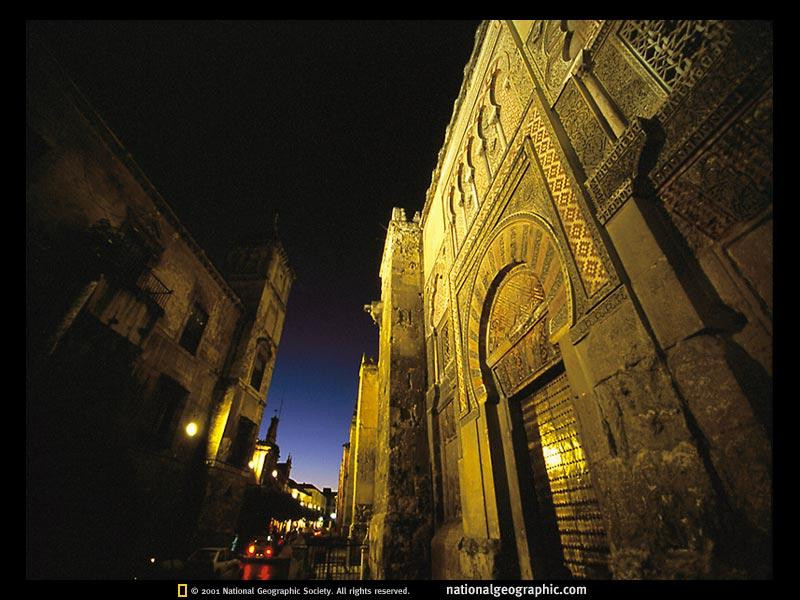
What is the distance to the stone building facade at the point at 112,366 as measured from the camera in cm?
528

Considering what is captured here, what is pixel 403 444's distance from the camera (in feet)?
19.2

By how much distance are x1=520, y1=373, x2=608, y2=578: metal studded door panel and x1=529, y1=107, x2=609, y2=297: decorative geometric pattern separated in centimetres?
131

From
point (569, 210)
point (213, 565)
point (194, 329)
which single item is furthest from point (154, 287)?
point (569, 210)

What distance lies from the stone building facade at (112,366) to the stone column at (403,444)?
4.97m

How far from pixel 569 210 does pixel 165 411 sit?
12.4m

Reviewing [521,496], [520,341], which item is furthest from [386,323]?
[521,496]

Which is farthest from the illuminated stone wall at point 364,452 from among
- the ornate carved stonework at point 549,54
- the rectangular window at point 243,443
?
the ornate carved stonework at point 549,54

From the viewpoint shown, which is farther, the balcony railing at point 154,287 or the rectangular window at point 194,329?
the rectangular window at point 194,329

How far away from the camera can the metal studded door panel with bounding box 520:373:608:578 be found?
8.90 ft

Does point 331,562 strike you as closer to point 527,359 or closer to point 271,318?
point 527,359

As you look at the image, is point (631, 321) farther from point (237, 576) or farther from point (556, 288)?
point (237, 576)

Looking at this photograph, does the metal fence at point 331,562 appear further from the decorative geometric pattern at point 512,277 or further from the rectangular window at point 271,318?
the rectangular window at point 271,318

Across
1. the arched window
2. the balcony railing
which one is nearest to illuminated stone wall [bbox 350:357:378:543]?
the arched window

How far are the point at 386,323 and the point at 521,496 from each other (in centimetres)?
504
